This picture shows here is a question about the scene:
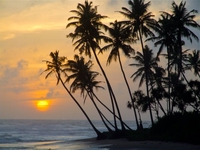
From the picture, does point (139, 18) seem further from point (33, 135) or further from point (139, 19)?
point (33, 135)

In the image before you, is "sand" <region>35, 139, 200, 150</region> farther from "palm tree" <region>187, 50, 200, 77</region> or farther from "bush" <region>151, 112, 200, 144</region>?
"palm tree" <region>187, 50, 200, 77</region>

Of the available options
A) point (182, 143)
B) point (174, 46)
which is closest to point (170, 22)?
point (174, 46)

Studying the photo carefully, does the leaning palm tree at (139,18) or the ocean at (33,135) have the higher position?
the leaning palm tree at (139,18)

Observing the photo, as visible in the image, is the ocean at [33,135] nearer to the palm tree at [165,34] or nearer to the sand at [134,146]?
the sand at [134,146]

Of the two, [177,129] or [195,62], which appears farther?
[195,62]

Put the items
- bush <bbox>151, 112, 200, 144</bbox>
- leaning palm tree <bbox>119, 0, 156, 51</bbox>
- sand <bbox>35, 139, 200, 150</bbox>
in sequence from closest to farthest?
sand <bbox>35, 139, 200, 150</bbox> → bush <bbox>151, 112, 200, 144</bbox> → leaning palm tree <bbox>119, 0, 156, 51</bbox>

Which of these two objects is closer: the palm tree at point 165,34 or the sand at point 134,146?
the sand at point 134,146

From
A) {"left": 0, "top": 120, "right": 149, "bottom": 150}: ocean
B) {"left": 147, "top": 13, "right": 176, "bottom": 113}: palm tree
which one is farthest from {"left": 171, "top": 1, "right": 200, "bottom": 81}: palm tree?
{"left": 0, "top": 120, "right": 149, "bottom": 150}: ocean

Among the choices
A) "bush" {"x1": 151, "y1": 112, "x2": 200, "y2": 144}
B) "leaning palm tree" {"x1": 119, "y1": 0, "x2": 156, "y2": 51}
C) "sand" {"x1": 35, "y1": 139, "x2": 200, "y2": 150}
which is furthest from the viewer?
"leaning palm tree" {"x1": 119, "y1": 0, "x2": 156, "y2": 51}

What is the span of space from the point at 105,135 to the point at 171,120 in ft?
46.1

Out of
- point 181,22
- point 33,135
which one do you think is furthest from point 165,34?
point 33,135

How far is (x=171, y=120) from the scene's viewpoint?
3631cm

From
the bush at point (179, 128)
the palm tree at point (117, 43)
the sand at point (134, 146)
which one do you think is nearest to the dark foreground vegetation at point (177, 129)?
the bush at point (179, 128)

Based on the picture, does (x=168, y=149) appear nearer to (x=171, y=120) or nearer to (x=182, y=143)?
(x=182, y=143)
